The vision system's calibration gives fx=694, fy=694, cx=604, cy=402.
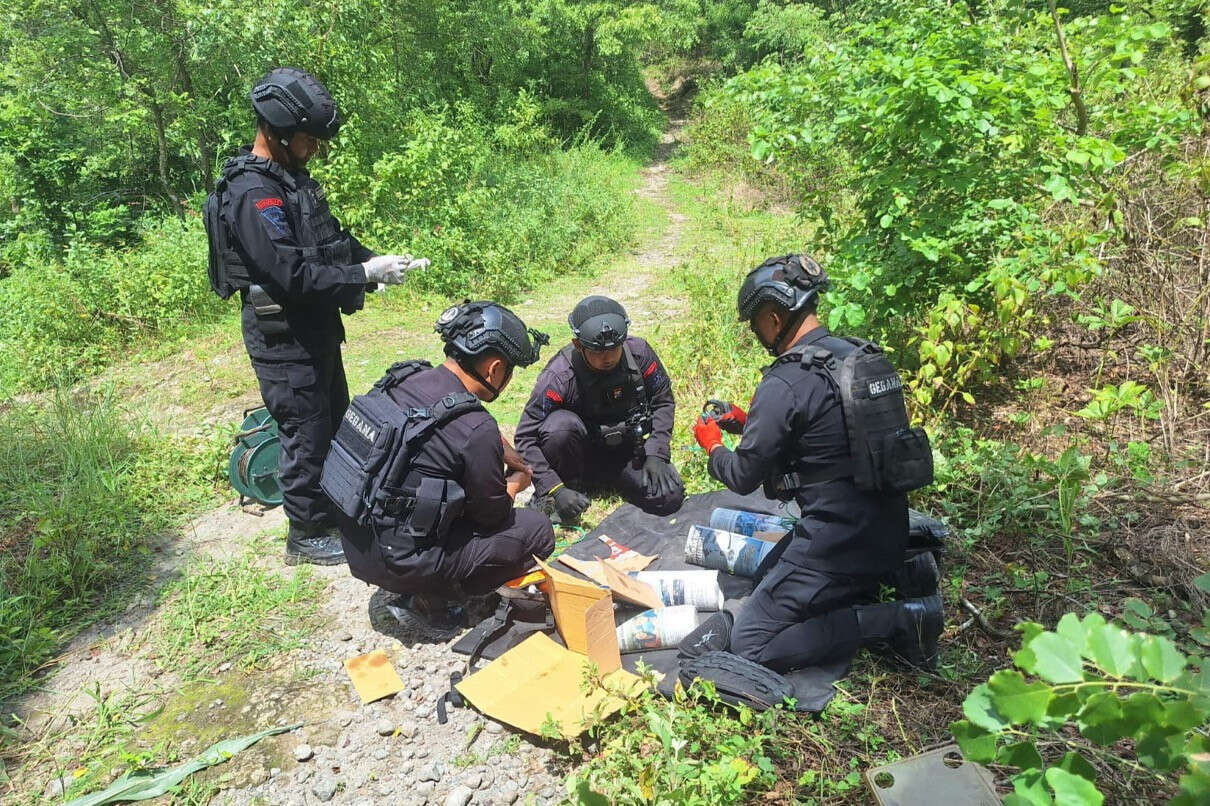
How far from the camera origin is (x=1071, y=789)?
784mm

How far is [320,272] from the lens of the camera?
3.30m

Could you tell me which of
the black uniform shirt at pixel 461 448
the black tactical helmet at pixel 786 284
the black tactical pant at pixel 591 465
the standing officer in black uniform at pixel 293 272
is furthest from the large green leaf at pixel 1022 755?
the standing officer in black uniform at pixel 293 272

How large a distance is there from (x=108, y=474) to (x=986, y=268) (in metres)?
5.21

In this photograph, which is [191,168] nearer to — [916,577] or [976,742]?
[916,577]

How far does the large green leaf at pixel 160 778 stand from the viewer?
2328mm

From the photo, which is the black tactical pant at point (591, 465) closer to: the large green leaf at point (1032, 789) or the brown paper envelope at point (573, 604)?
the brown paper envelope at point (573, 604)

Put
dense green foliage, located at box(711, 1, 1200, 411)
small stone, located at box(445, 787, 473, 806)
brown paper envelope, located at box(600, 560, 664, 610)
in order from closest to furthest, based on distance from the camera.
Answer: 1. small stone, located at box(445, 787, 473, 806)
2. brown paper envelope, located at box(600, 560, 664, 610)
3. dense green foliage, located at box(711, 1, 1200, 411)

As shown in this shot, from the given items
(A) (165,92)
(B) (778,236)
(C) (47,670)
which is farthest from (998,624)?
(A) (165,92)

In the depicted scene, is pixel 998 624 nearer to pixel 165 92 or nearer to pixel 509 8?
pixel 165 92

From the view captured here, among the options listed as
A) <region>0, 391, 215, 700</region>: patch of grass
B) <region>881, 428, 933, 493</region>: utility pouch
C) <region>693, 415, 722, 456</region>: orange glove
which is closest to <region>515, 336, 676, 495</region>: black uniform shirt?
<region>693, 415, 722, 456</region>: orange glove

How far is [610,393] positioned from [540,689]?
1.79 meters

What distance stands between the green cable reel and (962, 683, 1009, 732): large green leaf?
154 inches

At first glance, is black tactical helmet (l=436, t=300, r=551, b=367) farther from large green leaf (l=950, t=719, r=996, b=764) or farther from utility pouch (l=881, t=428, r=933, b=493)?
large green leaf (l=950, t=719, r=996, b=764)

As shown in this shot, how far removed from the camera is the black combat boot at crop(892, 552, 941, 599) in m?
2.77
